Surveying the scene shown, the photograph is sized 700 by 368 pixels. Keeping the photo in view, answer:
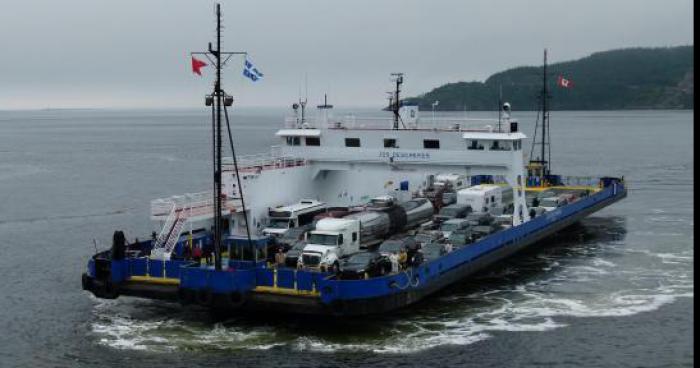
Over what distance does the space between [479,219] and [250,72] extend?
12884 millimetres

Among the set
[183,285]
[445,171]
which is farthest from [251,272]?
[445,171]

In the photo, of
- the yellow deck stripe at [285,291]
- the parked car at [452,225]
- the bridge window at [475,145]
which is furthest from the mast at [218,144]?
the bridge window at [475,145]

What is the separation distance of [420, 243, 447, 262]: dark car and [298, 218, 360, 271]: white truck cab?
2.47m

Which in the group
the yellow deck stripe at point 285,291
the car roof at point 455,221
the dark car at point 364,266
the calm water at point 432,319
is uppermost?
the car roof at point 455,221

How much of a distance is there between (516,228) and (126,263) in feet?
54.3

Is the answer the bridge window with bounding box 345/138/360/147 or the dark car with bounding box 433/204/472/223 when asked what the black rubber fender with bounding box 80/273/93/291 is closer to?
the bridge window with bounding box 345/138/360/147

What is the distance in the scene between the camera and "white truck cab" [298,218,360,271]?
88.1 feet

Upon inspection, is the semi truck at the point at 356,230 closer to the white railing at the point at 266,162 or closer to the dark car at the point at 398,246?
the dark car at the point at 398,246

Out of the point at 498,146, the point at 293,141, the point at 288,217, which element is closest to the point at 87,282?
the point at 288,217

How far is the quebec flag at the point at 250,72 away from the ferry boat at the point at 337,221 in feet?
5.69

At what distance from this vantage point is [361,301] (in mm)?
24766

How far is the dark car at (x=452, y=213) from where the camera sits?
36.1m

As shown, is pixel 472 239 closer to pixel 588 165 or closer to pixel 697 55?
pixel 697 55

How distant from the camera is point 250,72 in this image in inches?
1097
